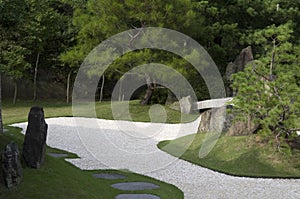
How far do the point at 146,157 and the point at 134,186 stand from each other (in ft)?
10.00

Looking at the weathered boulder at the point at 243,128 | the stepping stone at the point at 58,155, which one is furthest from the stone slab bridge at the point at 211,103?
the stepping stone at the point at 58,155

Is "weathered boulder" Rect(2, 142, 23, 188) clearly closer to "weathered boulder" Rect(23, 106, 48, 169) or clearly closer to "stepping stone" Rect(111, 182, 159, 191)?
"weathered boulder" Rect(23, 106, 48, 169)

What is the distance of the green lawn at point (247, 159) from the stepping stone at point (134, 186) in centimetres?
217

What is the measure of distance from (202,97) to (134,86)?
4.59 meters

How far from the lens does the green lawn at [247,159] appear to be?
804cm

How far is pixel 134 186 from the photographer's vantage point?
635cm

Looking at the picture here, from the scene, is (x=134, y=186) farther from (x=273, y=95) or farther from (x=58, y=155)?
(x=273, y=95)

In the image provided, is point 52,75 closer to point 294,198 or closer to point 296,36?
point 296,36

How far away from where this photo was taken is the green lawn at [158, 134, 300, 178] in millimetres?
8039

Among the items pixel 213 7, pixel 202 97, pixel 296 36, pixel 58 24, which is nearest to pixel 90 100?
pixel 58 24

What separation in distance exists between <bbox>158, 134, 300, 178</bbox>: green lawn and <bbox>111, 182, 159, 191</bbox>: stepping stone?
85.3 inches

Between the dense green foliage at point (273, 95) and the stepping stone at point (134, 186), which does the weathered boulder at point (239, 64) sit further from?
the stepping stone at point (134, 186)

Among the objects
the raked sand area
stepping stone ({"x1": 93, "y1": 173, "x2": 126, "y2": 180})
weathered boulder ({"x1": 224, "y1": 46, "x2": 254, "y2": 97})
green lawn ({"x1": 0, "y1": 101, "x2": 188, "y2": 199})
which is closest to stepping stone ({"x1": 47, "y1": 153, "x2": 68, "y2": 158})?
the raked sand area

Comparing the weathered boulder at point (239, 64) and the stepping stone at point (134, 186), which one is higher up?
the weathered boulder at point (239, 64)
